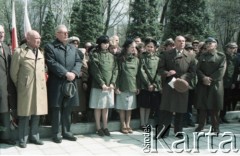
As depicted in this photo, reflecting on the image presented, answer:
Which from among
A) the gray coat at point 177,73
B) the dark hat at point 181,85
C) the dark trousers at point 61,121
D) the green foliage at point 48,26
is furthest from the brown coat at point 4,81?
the green foliage at point 48,26

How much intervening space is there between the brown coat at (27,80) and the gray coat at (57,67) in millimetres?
257

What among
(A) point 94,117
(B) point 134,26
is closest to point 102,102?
(A) point 94,117

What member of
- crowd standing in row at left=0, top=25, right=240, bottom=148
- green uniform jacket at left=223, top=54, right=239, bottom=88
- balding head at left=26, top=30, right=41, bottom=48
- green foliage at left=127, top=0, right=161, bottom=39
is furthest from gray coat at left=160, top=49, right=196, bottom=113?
green foliage at left=127, top=0, right=161, bottom=39

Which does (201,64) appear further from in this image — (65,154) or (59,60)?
(65,154)

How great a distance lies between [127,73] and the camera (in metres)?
7.23

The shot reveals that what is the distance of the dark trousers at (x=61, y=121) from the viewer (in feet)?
21.5

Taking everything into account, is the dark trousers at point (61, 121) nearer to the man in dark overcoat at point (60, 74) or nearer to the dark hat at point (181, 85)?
the man in dark overcoat at point (60, 74)

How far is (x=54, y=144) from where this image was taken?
6.43 m

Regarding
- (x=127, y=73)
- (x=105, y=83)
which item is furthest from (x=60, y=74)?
(x=127, y=73)

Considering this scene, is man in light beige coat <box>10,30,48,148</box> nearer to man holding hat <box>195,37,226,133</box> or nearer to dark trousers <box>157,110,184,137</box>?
dark trousers <box>157,110,184,137</box>

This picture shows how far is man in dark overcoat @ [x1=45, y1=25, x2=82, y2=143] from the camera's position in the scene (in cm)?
641

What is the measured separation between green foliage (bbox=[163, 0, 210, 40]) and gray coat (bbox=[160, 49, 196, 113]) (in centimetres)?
789

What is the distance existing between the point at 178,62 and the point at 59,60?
2.25 metres

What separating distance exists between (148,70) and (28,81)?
2532 mm
